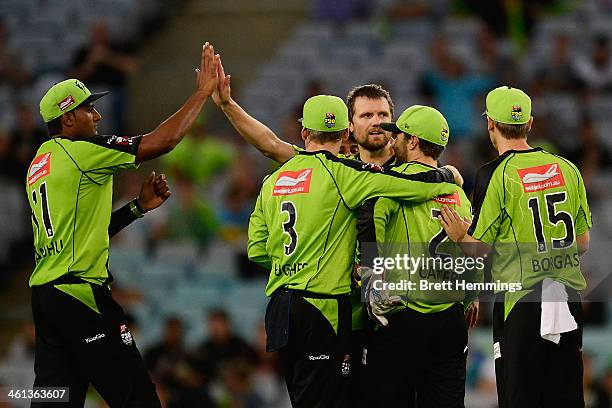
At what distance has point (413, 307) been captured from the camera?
6941 millimetres

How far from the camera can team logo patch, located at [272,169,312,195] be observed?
7.02 meters

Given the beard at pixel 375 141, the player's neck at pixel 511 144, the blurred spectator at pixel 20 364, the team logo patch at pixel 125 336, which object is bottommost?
the blurred spectator at pixel 20 364

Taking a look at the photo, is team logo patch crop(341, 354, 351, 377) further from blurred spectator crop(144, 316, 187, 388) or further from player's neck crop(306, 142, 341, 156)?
blurred spectator crop(144, 316, 187, 388)

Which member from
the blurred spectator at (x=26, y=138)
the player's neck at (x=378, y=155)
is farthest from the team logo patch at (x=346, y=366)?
the blurred spectator at (x=26, y=138)

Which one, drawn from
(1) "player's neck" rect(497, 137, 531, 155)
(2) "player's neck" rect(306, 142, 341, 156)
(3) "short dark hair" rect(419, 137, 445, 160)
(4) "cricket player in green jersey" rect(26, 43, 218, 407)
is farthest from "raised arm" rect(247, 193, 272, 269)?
(1) "player's neck" rect(497, 137, 531, 155)

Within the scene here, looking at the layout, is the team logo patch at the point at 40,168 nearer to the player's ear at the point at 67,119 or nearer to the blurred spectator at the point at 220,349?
the player's ear at the point at 67,119

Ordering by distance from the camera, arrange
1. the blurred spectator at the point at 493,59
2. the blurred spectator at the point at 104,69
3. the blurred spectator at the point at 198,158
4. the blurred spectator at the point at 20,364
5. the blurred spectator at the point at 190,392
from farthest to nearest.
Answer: the blurred spectator at the point at 104,69
the blurred spectator at the point at 493,59
the blurred spectator at the point at 198,158
the blurred spectator at the point at 20,364
the blurred spectator at the point at 190,392

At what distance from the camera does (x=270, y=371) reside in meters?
11.5

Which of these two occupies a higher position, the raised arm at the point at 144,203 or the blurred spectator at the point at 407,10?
the blurred spectator at the point at 407,10

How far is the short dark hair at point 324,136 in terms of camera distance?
7.19m

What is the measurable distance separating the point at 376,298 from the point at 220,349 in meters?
4.96

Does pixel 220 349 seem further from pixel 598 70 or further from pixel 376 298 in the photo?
pixel 598 70

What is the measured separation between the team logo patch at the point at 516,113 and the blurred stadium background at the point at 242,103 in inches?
171

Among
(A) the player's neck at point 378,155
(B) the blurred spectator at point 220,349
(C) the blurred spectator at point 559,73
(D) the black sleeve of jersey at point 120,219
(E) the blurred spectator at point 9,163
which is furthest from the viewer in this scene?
(E) the blurred spectator at point 9,163
